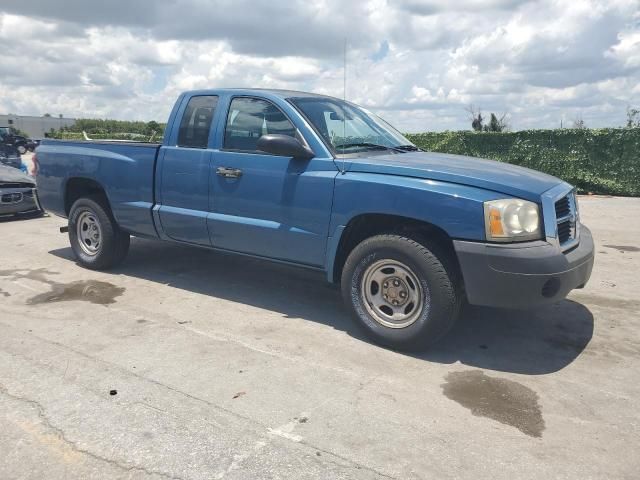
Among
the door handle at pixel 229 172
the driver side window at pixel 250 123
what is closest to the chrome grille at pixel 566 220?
the driver side window at pixel 250 123

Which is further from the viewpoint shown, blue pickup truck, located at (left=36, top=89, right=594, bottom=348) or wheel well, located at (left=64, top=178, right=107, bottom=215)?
wheel well, located at (left=64, top=178, right=107, bottom=215)

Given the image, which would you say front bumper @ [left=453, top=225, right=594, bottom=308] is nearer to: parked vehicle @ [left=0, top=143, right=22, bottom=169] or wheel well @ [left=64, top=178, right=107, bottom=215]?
wheel well @ [left=64, top=178, right=107, bottom=215]

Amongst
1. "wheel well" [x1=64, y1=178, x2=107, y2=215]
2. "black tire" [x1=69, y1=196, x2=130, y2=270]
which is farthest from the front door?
"wheel well" [x1=64, y1=178, x2=107, y2=215]

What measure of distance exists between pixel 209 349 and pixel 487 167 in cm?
257

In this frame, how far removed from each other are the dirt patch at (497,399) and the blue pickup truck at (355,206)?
41cm

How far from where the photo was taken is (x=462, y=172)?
4.00m

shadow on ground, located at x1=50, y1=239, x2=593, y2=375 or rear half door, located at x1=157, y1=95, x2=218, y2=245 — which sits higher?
rear half door, located at x1=157, y1=95, x2=218, y2=245

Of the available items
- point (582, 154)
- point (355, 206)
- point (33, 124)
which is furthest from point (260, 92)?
point (33, 124)

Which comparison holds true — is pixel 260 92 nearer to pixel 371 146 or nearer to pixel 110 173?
pixel 371 146

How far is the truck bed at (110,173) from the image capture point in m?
5.64

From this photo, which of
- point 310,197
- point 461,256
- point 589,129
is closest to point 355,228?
point 310,197

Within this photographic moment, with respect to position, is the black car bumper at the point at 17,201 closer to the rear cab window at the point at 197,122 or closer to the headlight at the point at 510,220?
the rear cab window at the point at 197,122

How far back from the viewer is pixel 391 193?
4.04m

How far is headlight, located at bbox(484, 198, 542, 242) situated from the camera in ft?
12.1
